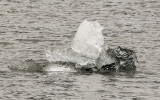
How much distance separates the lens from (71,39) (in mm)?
33094

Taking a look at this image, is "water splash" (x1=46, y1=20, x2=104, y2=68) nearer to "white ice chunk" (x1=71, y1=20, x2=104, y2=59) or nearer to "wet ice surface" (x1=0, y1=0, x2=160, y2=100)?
"white ice chunk" (x1=71, y1=20, x2=104, y2=59)

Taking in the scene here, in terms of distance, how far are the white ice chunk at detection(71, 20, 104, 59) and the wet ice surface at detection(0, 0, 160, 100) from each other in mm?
923

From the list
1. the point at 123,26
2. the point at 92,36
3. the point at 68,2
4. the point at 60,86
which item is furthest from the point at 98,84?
the point at 68,2

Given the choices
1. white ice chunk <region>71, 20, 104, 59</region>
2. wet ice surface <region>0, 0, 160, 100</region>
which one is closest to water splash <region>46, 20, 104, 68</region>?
white ice chunk <region>71, 20, 104, 59</region>

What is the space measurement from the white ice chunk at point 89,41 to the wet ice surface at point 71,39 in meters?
0.92

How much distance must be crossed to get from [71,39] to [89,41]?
24.0 feet

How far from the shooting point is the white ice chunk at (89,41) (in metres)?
25.6

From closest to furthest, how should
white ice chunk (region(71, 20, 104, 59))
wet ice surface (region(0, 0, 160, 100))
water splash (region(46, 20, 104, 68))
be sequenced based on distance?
wet ice surface (region(0, 0, 160, 100)) < water splash (region(46, 20, 104, 68)) < white ice chunk (region(71, 20, 104, 59))

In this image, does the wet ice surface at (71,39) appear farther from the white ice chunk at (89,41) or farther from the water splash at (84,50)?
the white ice chunk at (89,41)

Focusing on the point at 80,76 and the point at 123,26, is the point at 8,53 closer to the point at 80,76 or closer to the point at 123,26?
the point at 80,76

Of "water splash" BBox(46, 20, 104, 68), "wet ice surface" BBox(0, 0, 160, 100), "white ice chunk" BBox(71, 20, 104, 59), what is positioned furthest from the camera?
"white ice chunk" BBox(71, 20, 104, 59)

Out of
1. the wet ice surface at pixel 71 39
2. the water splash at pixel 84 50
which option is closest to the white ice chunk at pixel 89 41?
the water splash at pixel 84 50

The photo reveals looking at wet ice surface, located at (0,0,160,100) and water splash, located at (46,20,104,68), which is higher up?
water splash, located at (46,20,104,68)

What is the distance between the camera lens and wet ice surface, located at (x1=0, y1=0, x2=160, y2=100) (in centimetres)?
2261
